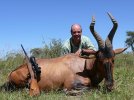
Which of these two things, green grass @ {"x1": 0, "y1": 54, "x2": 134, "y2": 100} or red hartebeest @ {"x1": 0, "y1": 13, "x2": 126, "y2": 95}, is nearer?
green grass @ {"x1": 0, "y1": 54, "x2": 134, "y2": 100}

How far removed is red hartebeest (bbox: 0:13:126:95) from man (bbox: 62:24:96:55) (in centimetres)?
73

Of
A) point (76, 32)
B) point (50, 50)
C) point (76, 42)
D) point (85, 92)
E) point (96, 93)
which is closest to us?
point (96, 93)

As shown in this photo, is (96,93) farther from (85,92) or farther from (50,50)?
(50,50)

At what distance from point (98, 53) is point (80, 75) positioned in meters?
0.60

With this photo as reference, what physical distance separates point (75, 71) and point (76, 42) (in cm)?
126

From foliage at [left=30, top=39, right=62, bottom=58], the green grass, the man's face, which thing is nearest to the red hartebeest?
the green grass

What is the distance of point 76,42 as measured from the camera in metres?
9.27

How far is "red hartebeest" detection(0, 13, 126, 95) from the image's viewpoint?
7637 mm

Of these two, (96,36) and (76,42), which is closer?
(96,36)

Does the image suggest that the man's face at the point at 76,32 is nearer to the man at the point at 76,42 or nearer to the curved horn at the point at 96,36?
the man at the point at 76,42

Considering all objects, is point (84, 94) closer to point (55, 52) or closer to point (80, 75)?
point (80, 75)

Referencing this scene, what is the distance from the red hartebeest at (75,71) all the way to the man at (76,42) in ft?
2.40

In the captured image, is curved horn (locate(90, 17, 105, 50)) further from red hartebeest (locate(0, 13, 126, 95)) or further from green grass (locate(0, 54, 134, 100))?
green grass (locate(0, 54, 134, 100))

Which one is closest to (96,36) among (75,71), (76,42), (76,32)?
(75,71)
